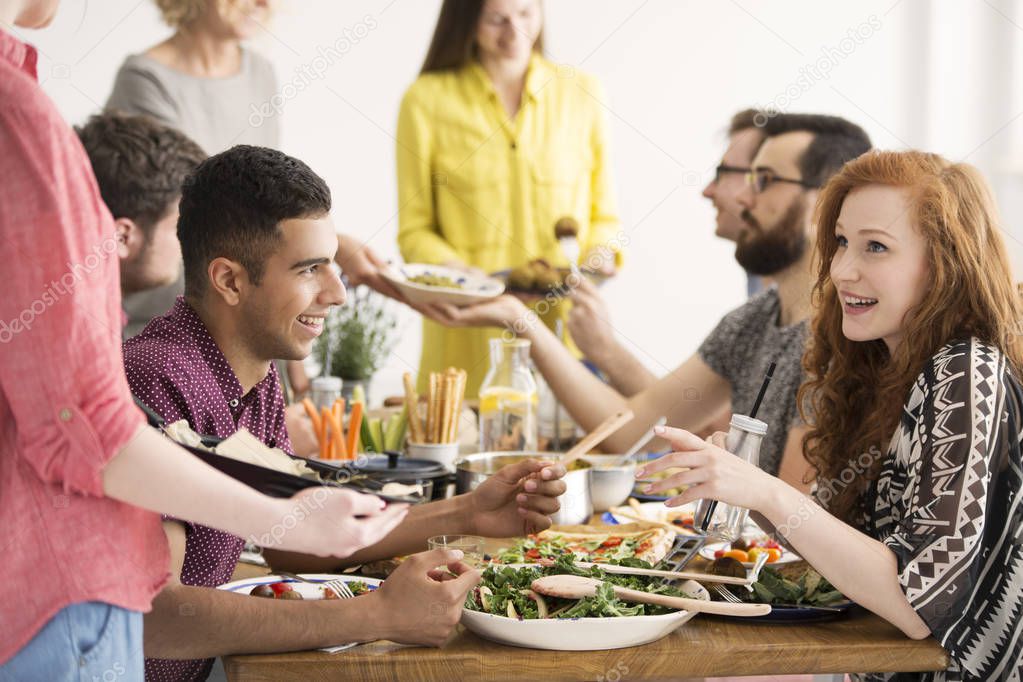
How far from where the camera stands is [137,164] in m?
3.13

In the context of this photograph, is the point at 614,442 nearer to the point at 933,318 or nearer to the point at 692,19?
the point at 933,318

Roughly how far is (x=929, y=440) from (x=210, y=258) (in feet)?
3.42

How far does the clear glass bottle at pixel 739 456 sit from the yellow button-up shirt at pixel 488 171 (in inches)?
105

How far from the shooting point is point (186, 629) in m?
1.27

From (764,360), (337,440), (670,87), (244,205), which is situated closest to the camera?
(244,205)

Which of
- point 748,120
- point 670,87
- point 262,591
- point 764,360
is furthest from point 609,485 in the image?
point 670,87

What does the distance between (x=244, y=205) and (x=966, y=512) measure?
1065 mm

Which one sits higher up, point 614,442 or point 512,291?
point 512,291

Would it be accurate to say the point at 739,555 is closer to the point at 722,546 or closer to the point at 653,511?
the point at 722,546

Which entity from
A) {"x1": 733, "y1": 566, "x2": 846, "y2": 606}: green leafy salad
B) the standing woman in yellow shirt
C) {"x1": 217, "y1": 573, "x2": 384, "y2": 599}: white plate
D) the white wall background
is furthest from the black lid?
the white wall background

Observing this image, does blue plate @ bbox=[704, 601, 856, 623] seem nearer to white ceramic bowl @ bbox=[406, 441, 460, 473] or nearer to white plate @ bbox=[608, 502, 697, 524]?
white plate @ bbox=[608, 502, 697, 524]

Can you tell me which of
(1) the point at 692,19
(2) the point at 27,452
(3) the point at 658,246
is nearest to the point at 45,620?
(2) the point at 27,452

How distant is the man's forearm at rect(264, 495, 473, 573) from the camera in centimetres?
173

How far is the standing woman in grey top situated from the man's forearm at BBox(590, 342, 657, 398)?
2028mm
